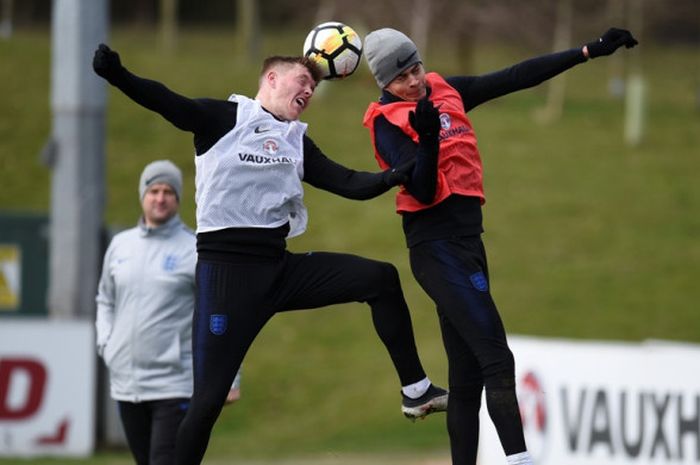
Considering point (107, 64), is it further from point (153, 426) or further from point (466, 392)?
point (153, 426)

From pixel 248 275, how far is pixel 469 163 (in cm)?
114

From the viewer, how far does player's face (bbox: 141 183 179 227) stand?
7.87m

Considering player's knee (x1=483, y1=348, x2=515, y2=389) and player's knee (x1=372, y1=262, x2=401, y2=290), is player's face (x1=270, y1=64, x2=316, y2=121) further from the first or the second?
player's knee (x1=483, y1=348, x2=515, y2=389)

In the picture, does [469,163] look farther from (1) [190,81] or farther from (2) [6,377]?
(1) [190,81]

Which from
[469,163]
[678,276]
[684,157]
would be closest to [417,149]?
[469,163]

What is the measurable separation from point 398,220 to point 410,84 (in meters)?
16.4

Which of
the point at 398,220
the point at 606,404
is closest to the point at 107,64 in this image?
the point at 606,404

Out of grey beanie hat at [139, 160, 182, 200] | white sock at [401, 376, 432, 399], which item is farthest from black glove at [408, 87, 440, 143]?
grey beanie hat at [139, 160, 182, 200]

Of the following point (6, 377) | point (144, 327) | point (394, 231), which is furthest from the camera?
point (394, 231)

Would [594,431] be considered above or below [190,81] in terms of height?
below

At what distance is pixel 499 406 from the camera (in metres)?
6.35

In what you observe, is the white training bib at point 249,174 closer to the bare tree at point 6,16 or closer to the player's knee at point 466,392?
the player's knee at point 466,392

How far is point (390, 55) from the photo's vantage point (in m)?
6.48

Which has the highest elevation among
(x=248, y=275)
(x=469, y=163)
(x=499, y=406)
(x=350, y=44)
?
(x=350, y=44)
